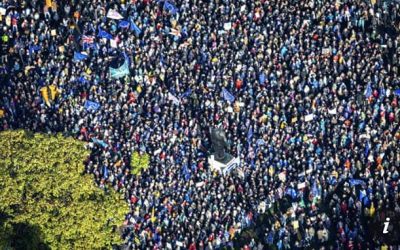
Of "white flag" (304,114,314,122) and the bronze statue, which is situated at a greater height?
"white flag" (304,114,314,122)

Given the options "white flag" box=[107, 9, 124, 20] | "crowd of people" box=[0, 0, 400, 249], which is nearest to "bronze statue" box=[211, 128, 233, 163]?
"crowd of people" box=[0, 0, 400, 249]

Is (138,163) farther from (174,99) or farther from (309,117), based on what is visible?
(309,117)

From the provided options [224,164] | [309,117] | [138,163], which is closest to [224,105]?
[224,164]

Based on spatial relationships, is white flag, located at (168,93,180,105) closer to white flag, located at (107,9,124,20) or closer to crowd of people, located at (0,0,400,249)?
crowd of people, located at (0,0,400,249)

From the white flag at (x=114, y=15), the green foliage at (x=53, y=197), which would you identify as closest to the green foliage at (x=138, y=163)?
the green foliage at (x=53, y=197)

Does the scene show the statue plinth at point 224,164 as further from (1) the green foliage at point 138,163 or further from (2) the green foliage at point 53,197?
(2) the green foliage at point 53,197

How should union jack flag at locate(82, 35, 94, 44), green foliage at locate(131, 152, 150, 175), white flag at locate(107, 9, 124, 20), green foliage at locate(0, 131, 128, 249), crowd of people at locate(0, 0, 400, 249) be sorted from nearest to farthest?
green foliage at locate(0, 131, 128, 249), crowd of people at locate(0, 0, 400, 249), green foliage at locate(131, 152, 150, 175), union jack flag at locate(82, 35, 94, 44), white flag at locate(107, 9, 124, 20)

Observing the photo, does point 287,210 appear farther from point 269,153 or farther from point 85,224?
point 85,224
